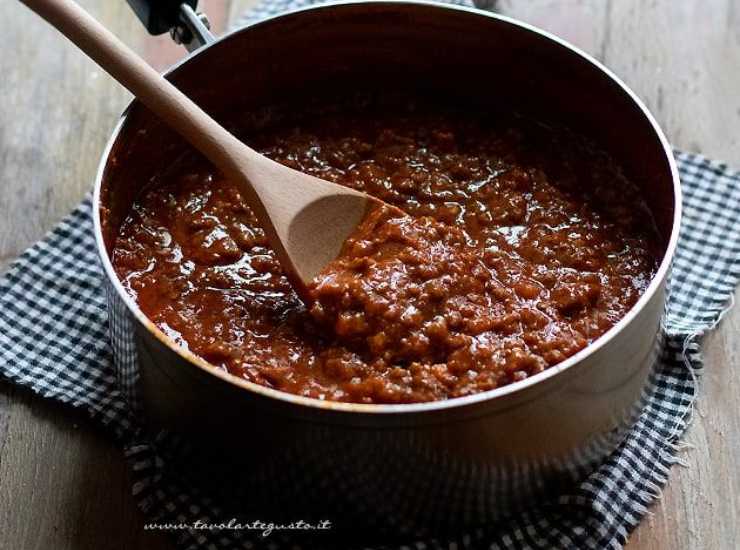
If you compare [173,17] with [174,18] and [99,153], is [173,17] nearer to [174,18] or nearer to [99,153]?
[174,18]

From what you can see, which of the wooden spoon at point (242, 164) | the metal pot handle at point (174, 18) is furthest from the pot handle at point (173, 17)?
the wooden spoon at point (242, 164)

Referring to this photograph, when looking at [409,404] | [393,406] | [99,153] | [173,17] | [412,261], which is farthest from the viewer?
A: [99,153]

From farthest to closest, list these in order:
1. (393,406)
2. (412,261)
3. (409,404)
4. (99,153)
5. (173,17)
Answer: (99,153) → (173,17) → (412,261) → (409,404) → (393,406)

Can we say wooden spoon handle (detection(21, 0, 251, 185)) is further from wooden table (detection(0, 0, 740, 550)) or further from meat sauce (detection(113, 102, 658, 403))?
wooden table (detection(0, 0, 740, 550))

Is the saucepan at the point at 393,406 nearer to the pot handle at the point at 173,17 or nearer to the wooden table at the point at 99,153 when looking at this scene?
the pot handle at the point at 173,17

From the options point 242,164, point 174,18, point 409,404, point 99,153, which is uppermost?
point 174,18

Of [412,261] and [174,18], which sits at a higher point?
[174,18]

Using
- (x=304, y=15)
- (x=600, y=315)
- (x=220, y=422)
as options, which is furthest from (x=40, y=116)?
(x=600, y=315)

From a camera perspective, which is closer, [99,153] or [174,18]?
[174,18]

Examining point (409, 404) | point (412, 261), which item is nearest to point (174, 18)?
point (412, 261)
